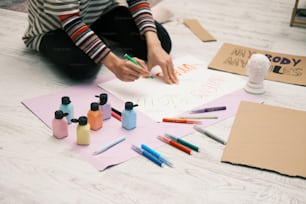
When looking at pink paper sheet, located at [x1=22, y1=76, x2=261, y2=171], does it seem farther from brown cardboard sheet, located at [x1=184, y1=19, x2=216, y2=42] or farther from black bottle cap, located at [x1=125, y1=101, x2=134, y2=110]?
brown cardboard sheet, located at [x1=184, y1=19, x2=216, y2=42]

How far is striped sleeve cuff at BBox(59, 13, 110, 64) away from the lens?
1131 millimetres

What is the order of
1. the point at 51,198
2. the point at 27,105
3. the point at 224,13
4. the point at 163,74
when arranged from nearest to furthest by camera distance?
the point at 51,198, the point at 27,105, the point at 163,74, the point at 224,13

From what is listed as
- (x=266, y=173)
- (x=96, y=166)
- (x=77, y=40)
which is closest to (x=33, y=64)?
(x=77, y=40)

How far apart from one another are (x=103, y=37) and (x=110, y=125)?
0.53 m

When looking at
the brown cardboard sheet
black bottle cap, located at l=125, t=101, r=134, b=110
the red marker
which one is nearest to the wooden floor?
the red marker

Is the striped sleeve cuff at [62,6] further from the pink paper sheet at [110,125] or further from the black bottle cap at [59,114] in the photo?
the black bottle cap at [59,114]

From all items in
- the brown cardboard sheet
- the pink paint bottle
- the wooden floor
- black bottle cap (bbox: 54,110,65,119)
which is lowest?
the brown cardboard sheet

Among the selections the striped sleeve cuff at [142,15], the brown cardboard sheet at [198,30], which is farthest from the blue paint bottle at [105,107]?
the brown cardboard sheet at [198,30]

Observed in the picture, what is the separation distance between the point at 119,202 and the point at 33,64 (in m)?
0.69

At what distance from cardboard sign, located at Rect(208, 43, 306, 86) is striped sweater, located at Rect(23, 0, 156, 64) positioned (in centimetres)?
27

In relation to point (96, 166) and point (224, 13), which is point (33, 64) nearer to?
point (96, 166)

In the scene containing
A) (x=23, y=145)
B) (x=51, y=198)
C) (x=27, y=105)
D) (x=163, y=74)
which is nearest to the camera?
(x=51, y=198)

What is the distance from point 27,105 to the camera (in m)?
1.10

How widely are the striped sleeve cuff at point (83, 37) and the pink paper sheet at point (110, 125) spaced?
106 mm
